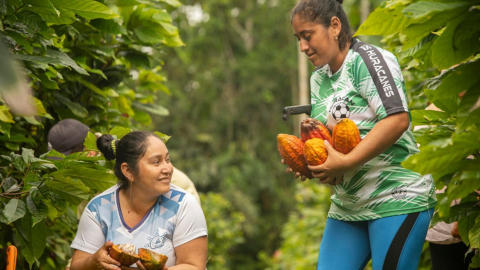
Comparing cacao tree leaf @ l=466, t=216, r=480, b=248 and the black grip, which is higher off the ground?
the black grip

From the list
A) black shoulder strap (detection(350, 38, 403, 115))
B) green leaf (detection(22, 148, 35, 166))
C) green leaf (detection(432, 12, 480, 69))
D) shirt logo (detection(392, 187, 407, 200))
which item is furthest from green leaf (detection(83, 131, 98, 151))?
green leaf (detection(432, 12, 480, 69))

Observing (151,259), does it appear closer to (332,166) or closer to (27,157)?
(27,157)

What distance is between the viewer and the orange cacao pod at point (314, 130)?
2623 mm

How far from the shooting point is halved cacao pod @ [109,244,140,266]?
2846 mm

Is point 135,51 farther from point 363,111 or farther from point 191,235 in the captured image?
point 363,111

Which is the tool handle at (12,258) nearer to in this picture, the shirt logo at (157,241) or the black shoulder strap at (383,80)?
the shirt logo at (157,241)

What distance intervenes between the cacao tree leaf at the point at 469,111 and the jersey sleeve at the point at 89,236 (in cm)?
203

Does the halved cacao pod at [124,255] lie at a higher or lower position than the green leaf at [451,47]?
lower

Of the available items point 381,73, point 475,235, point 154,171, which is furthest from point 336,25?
point 154,171

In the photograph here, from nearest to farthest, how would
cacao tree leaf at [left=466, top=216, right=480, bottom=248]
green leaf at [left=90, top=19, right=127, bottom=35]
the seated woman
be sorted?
cacao tree leaf at [left=466, top=216, right=480, bottom=248], the seated woman, green leaf at [left=90, top=19, right=127, bottom=35]

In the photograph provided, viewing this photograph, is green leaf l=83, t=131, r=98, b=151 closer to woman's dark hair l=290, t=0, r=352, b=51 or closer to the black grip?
the black grip

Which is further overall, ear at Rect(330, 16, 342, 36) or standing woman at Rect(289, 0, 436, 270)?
ear at Rect(330, 16, 342, 36)

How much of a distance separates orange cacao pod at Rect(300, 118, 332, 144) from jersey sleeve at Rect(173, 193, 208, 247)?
0.83 metres

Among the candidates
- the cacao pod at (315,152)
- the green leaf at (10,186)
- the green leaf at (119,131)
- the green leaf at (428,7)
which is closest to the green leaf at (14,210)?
the green leaf at (10,186)
